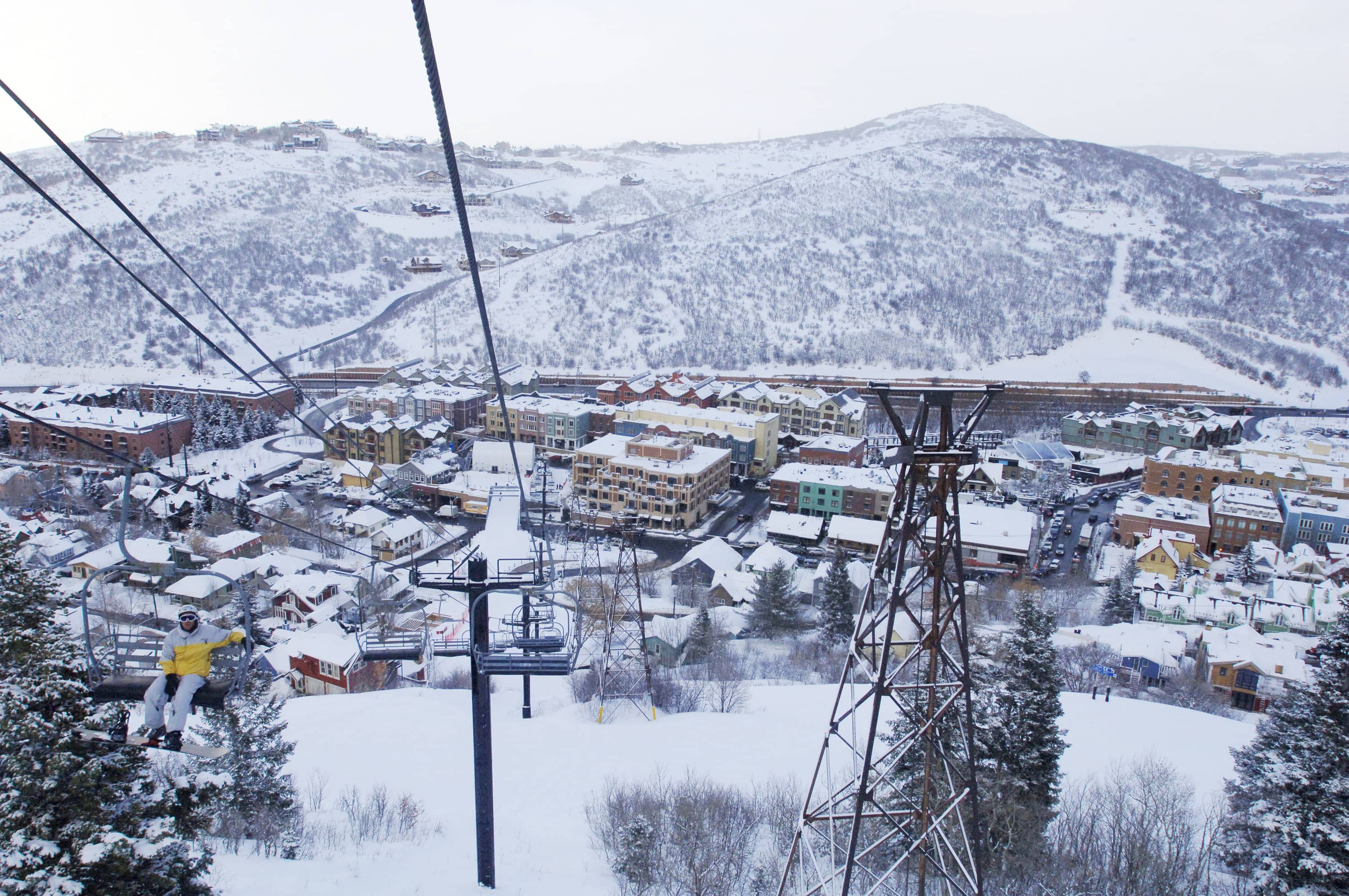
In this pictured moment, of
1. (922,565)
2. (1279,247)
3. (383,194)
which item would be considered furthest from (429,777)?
(383,194)

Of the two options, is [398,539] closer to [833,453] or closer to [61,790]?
A: [833,453]

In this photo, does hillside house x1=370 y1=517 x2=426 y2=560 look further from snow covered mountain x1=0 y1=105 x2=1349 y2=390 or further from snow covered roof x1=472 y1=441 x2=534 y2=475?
snow covered mountain x1=0 y1=105 x2=1349 y2=390

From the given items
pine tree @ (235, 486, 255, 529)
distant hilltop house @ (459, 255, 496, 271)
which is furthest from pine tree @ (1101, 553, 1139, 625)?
distant hilltop house @ (459, 255, 496, 271)

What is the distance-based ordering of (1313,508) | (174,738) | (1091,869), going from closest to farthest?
(174,738) < (1091,869) < (1313,508)

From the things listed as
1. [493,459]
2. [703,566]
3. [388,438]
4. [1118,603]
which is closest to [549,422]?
[493,459]

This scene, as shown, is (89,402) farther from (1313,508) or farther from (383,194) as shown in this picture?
(383,194)
